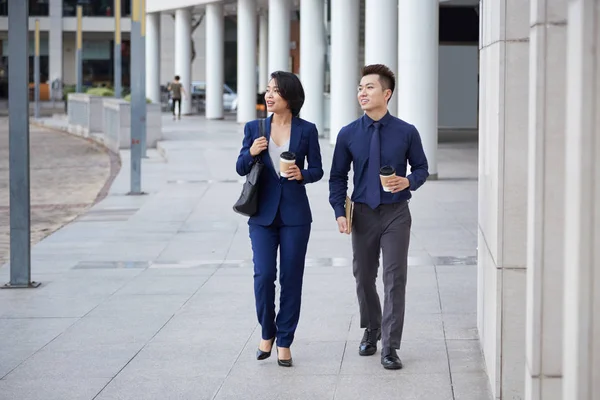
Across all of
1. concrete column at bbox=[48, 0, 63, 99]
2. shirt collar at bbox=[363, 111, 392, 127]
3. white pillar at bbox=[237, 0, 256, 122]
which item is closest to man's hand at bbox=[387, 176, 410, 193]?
shirt collar at bbox=[363, 111, 392, 127]

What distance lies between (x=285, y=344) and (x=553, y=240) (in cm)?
294

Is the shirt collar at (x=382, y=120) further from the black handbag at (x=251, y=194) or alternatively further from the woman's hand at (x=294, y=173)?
the black handbag at (x=251, y=194)

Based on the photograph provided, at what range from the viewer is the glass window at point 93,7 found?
8275cm

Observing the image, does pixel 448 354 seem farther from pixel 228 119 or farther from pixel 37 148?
pixel 228 119

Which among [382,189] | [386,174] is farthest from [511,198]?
[382,189]

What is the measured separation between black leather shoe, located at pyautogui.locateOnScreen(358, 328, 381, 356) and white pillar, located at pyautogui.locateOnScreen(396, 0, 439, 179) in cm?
1294

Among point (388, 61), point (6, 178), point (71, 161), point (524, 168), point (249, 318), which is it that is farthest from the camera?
point (71, 161)

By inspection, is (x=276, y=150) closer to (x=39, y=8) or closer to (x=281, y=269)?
Result: (x=281, y=269)

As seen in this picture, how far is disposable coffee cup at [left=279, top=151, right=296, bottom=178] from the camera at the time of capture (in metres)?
6.98

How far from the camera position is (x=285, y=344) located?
7.37 metres

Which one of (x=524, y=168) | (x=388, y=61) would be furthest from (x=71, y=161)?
(x=524, y=168)

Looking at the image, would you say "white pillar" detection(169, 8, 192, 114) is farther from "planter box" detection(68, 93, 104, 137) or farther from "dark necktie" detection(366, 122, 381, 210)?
"dark necktie" detection(366, 122, 381, 210)

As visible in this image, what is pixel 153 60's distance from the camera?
5556 cm

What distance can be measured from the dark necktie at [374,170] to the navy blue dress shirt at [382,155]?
1.0 inches
